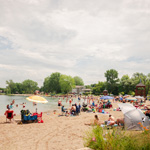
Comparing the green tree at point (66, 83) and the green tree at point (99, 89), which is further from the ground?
the green tree at point (66, 83)

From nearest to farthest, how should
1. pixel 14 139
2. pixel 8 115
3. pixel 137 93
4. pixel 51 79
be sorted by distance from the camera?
pixel 14 139 → pixel 8 115 → pixel 137 93 → pixel 51 79

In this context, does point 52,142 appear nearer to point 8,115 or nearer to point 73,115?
point 8,115

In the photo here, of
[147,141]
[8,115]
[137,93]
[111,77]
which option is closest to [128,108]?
[147,141]

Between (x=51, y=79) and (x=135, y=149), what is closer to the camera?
(x=135, y=149)

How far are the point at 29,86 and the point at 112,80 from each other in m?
79.8

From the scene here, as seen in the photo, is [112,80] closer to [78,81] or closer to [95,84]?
[95,84]

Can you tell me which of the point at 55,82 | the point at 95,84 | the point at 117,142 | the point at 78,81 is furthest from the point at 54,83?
the point at 117,142

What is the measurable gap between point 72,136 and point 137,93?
3886 centimetres

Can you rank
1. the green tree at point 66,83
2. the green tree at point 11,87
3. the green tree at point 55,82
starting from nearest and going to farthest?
the green tree at point 66,83 < the green tree at point 55,82 < the green tree at point 11,87

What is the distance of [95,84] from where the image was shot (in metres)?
80.4

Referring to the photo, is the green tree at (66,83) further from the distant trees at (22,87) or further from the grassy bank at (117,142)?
the grassy bank at (117,142)

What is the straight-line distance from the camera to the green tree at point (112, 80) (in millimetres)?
66188

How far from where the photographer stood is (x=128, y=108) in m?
9.06

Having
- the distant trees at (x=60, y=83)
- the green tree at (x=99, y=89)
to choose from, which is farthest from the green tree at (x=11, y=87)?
the green tree at (x=99, y=89)
